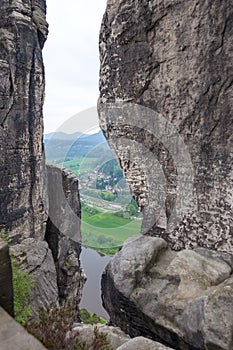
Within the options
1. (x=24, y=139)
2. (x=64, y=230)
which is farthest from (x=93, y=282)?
(x=24, y=139)

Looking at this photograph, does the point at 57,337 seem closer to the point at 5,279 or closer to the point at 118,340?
the point at 5,279

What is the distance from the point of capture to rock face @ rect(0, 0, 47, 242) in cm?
1391

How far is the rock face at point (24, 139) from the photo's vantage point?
13.5 metres

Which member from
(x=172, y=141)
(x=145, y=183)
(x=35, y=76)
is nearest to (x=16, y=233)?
(x=35, y=76)

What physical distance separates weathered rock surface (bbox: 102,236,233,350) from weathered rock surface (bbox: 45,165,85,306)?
13.3 m

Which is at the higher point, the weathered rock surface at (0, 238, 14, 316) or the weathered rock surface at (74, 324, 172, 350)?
the weathered rock surface at (0, 238, 14, 316)

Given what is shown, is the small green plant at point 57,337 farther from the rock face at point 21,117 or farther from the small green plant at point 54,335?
the rock face at point 21,117

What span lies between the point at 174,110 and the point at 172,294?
3.50 meters

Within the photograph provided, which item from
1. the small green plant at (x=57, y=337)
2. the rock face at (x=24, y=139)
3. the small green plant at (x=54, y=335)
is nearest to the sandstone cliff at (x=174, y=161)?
the small green plant at (x=57, y=337)

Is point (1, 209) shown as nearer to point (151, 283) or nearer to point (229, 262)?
point (151, 283)

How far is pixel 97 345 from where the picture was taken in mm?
4008

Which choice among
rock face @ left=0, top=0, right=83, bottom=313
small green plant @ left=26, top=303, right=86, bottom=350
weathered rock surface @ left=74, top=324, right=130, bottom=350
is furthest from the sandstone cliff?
rock face @ left=0, top=0, right=83, bottom=313

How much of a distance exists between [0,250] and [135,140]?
4009 millimetres

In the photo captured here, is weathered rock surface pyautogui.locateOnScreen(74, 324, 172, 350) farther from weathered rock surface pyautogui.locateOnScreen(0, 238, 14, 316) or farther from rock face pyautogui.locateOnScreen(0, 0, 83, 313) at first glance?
rock face pyautogui.locateOnScreen(0, 0, 83, 313)
